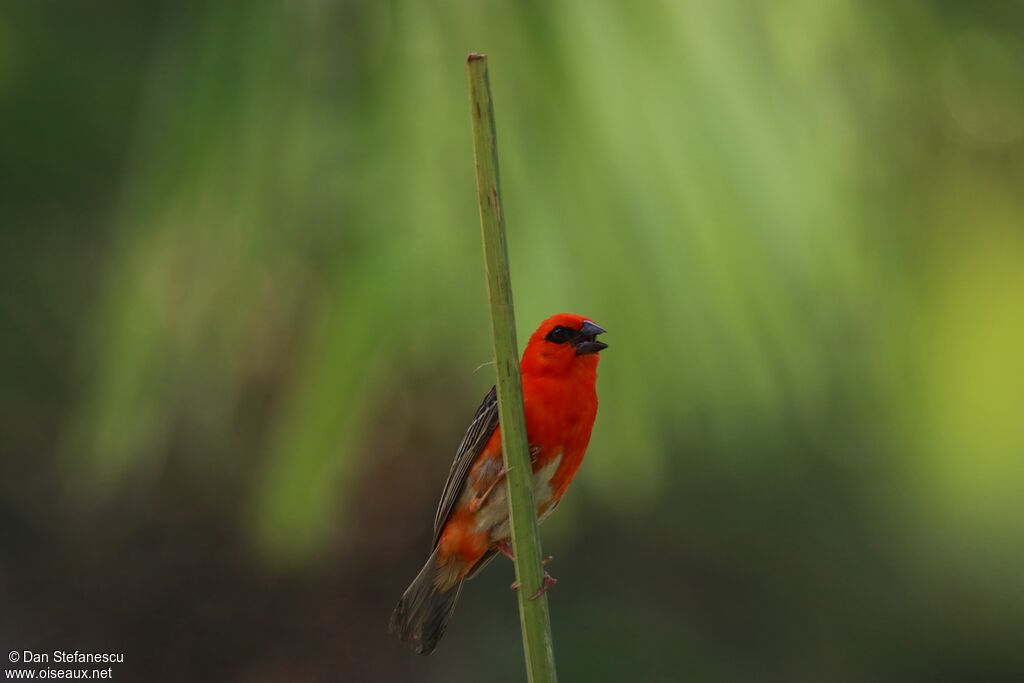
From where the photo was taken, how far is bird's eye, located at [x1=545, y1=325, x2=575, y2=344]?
82.9 inches

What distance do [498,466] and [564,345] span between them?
31cm

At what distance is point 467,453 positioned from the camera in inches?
91.1

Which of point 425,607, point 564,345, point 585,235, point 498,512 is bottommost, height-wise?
point 425,607

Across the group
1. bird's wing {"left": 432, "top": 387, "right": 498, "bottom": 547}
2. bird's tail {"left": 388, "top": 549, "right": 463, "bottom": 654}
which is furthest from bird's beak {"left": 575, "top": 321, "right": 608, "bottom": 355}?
bird's tail {"left": 388, "top": 549, "right": 463, "bottom": 654}

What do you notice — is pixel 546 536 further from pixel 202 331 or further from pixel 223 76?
pixel 223 76

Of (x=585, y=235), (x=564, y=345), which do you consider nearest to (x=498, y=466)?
(x=564, y=345)

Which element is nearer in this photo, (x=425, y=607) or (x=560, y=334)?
(x=560, y=334)

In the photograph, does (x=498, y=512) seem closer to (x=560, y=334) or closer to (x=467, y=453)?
(x=467, y=453)

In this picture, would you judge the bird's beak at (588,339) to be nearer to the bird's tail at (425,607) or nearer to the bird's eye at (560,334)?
the bird's eye at (560,334)

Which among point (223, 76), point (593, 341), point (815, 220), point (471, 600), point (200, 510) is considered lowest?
point (471, 600)

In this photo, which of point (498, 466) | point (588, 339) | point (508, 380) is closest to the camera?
point (508, 380)

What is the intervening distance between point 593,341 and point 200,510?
6.76 ft

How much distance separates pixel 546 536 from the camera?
3.55 m

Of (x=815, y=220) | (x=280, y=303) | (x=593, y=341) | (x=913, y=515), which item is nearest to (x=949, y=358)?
(x=815, y=220)
